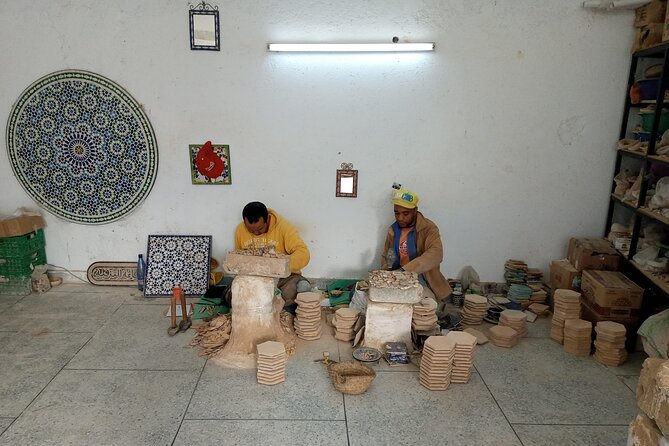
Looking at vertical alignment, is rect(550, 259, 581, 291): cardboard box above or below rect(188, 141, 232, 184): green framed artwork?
below

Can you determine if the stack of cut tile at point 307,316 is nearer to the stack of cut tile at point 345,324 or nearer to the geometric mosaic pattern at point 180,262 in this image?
the stack of cut tile at point 345,324

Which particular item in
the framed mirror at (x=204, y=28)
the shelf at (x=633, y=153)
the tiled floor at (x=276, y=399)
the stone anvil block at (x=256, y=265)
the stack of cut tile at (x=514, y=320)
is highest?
the framed mirror at (x=204, y=28)

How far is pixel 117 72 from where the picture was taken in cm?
556

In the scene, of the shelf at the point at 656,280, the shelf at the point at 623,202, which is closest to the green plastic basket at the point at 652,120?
the shelf at the point at 623,202

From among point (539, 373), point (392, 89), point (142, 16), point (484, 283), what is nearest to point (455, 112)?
point (392, 89)

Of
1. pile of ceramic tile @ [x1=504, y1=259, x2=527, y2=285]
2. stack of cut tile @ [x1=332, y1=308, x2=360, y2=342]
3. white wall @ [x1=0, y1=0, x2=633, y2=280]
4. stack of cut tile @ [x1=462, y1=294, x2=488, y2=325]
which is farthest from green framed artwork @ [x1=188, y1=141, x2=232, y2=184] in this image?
pile of ceramic tile @ [x1=504, y1=259, x2=527, y2=285]

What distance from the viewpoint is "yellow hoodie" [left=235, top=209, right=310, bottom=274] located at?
17.7 feet

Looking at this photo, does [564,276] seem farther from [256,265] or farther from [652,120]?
[256,265]

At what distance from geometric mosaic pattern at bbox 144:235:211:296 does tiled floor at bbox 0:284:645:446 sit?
3.15 ft

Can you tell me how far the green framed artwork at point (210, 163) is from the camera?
18.8 ft

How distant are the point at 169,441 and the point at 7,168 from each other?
4260 millimetres

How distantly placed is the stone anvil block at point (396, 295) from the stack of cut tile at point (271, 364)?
39.0 inches

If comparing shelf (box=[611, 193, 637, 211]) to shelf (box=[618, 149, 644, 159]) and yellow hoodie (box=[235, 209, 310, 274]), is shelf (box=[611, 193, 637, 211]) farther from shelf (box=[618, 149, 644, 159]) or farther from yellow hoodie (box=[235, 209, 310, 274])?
yellow hoodie (box=[235, 209, 310, 274])

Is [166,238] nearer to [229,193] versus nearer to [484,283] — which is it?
[229,193]
